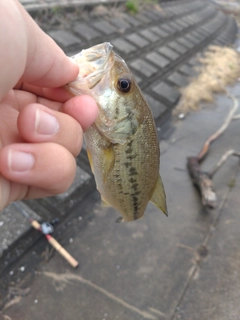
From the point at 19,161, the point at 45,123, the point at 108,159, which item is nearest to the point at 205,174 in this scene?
the point at 108,159

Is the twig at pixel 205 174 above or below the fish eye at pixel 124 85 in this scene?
below

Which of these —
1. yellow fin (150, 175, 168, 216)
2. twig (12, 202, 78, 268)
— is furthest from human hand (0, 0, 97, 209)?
twig (12, 202, 78, 268)

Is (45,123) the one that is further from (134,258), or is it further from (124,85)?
(134,258)

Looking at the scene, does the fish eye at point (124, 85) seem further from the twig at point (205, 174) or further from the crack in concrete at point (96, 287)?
the twig at point (205, 174)

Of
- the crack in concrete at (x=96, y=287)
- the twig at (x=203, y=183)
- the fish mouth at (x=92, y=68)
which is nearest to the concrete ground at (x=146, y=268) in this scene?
the crack in concrete at (x=96, y=287)

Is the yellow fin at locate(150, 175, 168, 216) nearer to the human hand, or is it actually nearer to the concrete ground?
the human hand
